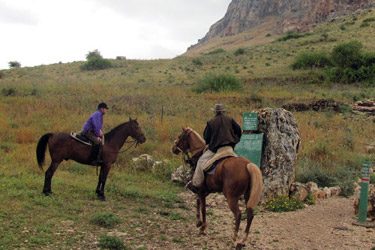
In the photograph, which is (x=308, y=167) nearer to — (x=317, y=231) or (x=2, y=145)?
(x=317, y=231)

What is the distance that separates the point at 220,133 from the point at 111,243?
2.76 meters

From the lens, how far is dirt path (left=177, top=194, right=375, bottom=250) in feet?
20.2

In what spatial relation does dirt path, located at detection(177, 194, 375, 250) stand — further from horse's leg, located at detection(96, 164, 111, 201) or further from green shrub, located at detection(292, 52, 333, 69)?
green shrub, located at detection(292, 52, 333, 69)

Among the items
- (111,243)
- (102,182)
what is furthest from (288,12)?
(111,243)

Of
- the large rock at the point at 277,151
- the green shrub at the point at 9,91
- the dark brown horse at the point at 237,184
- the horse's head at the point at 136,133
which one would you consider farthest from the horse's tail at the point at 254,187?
the green shrub at the point at 9,91

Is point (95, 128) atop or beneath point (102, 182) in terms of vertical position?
atop

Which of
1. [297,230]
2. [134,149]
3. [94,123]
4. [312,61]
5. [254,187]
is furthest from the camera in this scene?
[312,61]

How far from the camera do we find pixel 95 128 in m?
8.30

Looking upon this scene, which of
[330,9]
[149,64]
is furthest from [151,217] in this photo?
[330,9]

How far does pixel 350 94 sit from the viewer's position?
904 inches

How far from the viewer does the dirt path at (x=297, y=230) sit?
20.2 feet

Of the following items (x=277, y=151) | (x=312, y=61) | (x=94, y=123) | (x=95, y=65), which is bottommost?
(x=277, y=151)

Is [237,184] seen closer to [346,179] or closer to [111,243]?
[111,243]

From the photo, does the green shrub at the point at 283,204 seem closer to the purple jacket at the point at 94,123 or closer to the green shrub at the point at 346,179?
the green shrub at the point at 346,179
